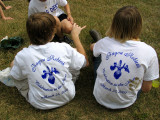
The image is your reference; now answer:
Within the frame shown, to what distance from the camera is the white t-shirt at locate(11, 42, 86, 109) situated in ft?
5.83

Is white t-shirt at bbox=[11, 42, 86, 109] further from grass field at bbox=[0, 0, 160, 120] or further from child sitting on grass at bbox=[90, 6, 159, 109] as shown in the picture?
child sitting on grass at bbox=[90, 6, 159, 109]

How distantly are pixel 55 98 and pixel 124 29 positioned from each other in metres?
1.09

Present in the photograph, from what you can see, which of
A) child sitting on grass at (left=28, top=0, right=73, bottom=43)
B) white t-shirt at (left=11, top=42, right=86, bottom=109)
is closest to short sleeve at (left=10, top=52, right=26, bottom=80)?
white t-shirt at (left=11, top=42, right=86, bottom=109)

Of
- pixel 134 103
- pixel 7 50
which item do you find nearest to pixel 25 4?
pixel 7 50

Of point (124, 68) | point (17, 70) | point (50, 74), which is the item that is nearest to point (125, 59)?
point (124, 68)

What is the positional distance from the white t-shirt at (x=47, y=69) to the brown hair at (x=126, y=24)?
53cm

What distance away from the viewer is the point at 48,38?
1.87 metres

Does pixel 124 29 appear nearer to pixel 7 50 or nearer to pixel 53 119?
pixel 53 119

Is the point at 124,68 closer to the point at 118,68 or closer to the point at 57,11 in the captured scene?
the point at 118,68

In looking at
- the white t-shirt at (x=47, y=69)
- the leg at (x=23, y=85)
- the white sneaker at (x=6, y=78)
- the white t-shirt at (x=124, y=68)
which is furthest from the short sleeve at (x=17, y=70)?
the white t-shirt at (x=124, y=68)

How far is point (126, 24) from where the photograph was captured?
5.64ft

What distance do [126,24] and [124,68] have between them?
44cm

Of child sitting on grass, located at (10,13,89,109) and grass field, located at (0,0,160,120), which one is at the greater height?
child sitting on grass, located at (10,13,89,109)

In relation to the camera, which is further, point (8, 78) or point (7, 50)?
point (7, 50)
